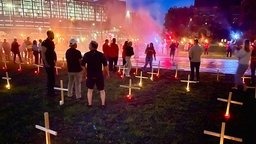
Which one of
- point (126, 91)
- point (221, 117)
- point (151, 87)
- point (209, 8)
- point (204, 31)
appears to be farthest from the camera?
point (209, 8)

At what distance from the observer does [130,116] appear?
704 centimetres

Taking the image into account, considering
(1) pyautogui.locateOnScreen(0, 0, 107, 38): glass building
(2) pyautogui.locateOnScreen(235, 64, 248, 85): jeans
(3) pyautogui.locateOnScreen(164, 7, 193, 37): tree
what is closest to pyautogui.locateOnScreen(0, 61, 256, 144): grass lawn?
(2) pyautogui.locateOnScreen(235, 64, 248, 85): jeans

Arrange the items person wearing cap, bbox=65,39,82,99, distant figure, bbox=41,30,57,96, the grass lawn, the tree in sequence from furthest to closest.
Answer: the tree < distant figure, bbox=41,30,57,96 < person wearing cap, bbox=65,39,82,99 < the grass lawn

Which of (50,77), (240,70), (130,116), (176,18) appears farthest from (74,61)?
(176,18)

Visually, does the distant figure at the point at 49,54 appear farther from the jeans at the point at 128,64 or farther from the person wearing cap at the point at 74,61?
the jeans at the point at 128,64

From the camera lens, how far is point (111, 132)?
5934 mm

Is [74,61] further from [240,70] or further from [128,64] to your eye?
[240,70]

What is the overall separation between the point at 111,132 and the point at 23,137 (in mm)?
2074

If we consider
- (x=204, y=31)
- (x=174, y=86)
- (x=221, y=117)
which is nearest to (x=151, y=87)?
(x=174, y=86)

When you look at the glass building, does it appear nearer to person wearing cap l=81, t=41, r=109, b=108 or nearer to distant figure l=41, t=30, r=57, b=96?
distant figure l=41, t=30, r=57, b=96

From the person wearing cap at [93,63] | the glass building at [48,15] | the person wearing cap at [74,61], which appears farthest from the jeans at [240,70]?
the glass building at [48,15]

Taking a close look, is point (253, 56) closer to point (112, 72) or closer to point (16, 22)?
point (112, 72)

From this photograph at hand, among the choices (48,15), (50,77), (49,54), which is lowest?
(50,77)

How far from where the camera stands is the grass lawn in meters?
5.66
